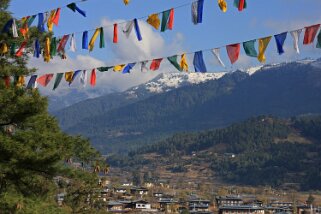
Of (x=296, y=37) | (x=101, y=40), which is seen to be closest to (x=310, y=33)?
(x=296, y=37)

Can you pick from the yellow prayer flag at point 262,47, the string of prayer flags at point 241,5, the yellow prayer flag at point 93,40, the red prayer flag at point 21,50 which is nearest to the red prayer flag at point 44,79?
the red prayer flag at point 21,50

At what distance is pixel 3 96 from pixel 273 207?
12945 cm

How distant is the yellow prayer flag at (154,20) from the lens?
21.3 meters

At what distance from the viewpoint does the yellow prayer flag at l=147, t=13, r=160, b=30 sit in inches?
840

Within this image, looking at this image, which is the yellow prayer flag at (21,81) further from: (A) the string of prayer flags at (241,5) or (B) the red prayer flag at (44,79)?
(A) the string of prayer flags at (241,5)

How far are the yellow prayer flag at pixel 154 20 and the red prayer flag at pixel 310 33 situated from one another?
203 inches

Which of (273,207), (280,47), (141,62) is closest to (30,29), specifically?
(141,62)

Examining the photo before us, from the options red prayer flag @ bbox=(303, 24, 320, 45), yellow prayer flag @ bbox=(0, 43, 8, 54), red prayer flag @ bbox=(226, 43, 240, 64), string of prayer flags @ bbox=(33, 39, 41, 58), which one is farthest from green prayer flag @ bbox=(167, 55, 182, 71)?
yellow prayer flag @ bbox=(0, 43, 8, 54)

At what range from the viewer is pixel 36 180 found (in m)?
27.8

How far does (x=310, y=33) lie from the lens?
61.6 feet

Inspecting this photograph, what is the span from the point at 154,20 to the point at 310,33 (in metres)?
5.51

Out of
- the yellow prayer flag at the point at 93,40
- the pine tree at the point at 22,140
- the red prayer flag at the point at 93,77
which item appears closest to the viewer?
the pine tree at the point at 22,140

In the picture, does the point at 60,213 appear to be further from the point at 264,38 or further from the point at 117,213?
the point at 117,213

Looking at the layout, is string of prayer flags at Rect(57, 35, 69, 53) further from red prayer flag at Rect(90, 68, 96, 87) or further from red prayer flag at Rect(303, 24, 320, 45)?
red prayer flag at Rect(303, 24, 320, 45)
